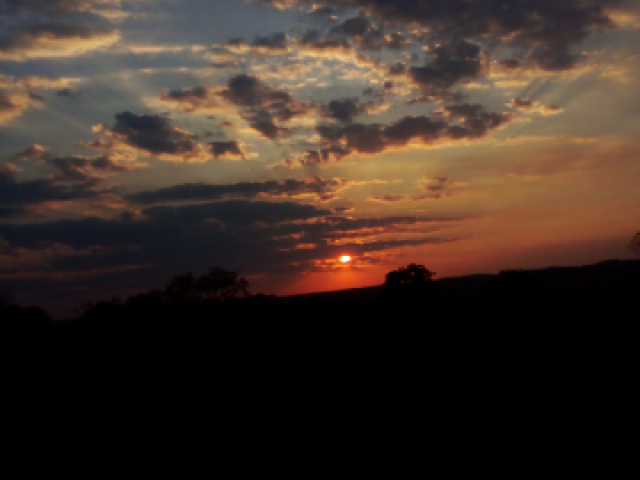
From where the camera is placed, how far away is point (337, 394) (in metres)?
25.7

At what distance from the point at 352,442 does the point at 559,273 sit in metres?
111

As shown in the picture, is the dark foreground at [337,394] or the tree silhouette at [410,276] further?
the tree silhouette at [410,276]

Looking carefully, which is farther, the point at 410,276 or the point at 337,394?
the point at 410,276

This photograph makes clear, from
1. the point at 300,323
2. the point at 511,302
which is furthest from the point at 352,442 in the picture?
the point at 300,323

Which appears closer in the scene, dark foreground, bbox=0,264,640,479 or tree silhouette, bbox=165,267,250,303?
dark foreground, bbox=0,264,640,479

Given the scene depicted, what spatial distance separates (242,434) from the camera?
2192cm

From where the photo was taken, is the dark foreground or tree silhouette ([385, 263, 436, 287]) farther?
tree silhouette ([385, 263, 436, 287])

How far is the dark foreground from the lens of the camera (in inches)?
733

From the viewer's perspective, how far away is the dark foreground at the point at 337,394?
18.6 m

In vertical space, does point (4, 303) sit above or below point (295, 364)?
above

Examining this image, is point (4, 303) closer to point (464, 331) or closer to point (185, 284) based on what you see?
point (185, 284)

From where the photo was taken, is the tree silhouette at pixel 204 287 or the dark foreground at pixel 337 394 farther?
the tree silhouette at pixel 204 287

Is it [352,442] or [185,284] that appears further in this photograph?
[185,284]

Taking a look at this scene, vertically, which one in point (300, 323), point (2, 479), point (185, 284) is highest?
point (185, 284)
